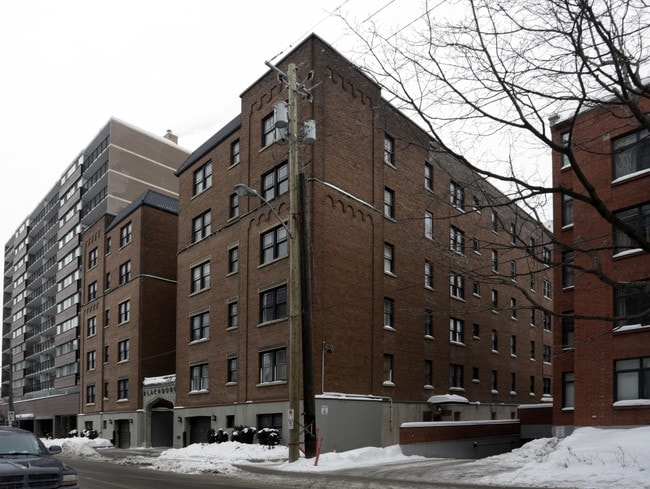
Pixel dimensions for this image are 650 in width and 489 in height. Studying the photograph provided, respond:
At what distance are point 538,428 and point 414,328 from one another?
9167mm

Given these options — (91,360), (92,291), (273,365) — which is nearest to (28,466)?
(273,365)

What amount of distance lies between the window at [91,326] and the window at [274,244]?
26.0m

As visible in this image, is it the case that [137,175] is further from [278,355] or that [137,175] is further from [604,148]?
[604,148]

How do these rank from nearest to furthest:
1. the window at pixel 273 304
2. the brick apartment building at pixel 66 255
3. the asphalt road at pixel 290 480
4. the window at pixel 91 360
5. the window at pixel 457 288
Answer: the asphalt road at pixel 290 480 < the window at pixel 273 304 < the window at pixel 457 288 < the window at pixel 91 360 < the brick apartment building at pixel 66 255

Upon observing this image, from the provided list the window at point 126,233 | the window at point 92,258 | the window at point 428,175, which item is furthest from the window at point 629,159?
the window at point 92,258

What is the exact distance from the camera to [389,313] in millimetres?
35062

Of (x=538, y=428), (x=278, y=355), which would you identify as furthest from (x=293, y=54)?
(x=538, y=428)

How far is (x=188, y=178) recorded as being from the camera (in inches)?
1639

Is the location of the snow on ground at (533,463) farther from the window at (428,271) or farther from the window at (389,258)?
the window at (428,271)

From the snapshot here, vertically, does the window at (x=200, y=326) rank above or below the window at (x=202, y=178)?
below

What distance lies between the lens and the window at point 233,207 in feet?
119

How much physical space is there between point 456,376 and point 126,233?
25.7m

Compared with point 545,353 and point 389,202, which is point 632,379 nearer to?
point 389,202

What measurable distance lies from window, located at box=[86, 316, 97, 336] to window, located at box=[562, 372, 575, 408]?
3690 cm
